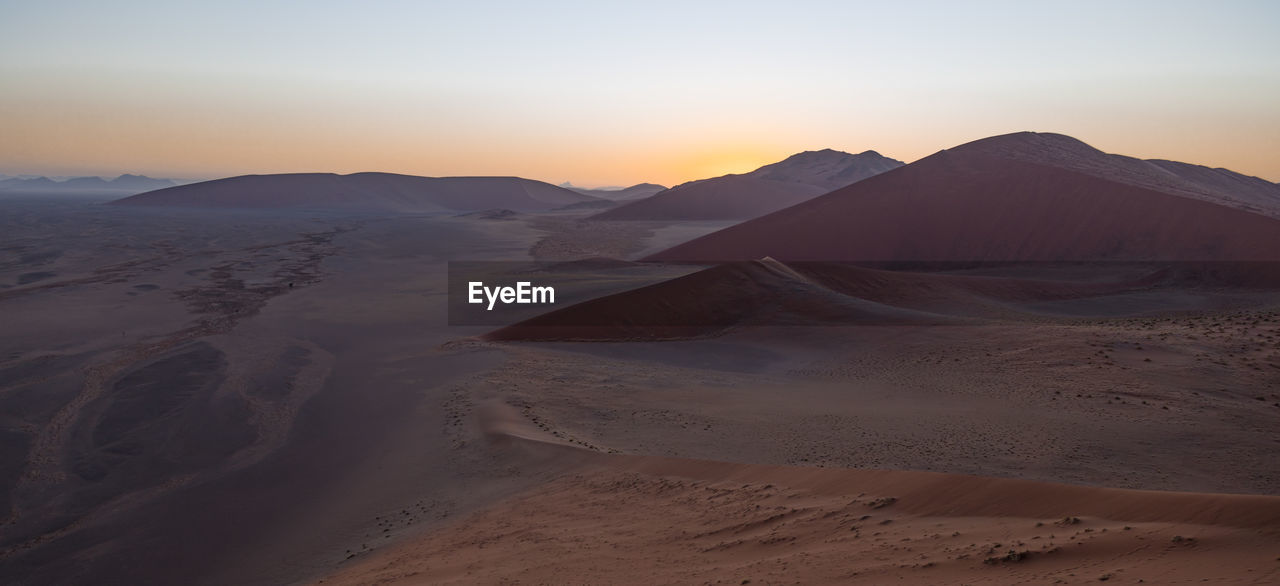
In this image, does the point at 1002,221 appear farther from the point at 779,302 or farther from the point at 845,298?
the point at 779,302

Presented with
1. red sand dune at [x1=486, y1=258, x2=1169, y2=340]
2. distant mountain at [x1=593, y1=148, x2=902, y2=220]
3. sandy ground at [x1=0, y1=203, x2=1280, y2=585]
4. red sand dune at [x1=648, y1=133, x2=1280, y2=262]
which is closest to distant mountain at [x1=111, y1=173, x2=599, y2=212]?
distant mountain at [x1=593, y1=148, x2=902, y2=220]

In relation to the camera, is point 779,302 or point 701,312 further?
point 779,302

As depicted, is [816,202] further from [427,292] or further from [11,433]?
[11,433]

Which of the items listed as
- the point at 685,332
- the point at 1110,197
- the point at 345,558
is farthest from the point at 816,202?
the point at 345,558

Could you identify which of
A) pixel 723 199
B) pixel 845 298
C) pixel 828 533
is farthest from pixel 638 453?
pixel 723 199

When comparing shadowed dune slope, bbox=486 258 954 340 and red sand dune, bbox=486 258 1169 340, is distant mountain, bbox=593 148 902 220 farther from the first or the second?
shadowed dune slope, bbox=486 258 954 340

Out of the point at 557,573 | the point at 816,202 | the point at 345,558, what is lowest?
the point at 345,558

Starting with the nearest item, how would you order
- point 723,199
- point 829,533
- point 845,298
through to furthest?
point 829,533
point 845,298
point 723,199
